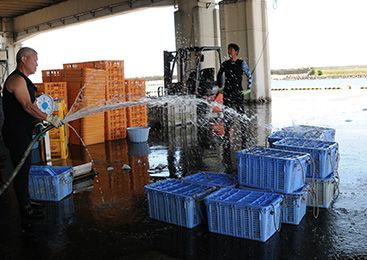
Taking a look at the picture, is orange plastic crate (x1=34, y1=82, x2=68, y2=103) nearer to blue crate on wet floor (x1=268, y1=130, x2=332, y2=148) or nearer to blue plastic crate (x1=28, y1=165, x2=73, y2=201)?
blue plastic crate (x1=28, y1=165, x2=73, y2=201)

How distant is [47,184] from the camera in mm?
5477

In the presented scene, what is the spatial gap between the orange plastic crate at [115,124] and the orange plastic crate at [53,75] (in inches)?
62.3

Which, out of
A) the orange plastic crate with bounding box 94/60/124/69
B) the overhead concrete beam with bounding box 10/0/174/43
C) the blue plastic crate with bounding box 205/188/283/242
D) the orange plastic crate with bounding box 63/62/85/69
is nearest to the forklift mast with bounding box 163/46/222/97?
the orange plastic crate with bounding box 94/60/124/69

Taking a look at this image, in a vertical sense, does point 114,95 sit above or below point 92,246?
above

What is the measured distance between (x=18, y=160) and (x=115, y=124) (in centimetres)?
645

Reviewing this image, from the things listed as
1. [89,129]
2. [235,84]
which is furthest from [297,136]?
[89,129]

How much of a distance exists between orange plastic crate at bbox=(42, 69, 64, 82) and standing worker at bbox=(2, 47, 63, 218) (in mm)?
6158

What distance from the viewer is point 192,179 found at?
5.21m

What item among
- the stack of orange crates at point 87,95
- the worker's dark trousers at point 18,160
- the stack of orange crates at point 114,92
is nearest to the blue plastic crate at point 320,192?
the worker's dark trousers at point 18,160

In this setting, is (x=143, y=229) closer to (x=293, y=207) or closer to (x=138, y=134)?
(x=293, y=207)

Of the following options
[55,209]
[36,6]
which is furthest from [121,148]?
[36,6]

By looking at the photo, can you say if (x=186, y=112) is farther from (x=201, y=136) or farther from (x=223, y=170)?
(x=223, y=170)

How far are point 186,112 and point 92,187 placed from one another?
24.8ft

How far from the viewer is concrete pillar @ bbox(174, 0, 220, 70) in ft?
71.3
